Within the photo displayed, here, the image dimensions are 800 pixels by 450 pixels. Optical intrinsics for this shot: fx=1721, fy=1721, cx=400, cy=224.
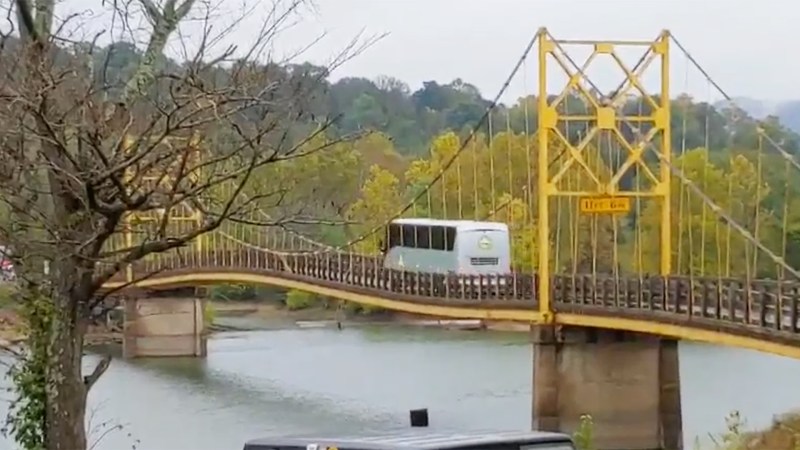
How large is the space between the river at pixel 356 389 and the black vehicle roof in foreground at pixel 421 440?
17379mm

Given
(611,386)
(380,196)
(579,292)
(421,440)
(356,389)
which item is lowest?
(356,389)

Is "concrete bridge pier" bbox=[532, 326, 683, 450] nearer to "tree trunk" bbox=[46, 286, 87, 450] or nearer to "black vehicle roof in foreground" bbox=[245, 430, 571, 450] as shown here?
"tree trunk" bbox=[46, 286, 87, 450]

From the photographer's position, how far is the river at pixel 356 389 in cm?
3509

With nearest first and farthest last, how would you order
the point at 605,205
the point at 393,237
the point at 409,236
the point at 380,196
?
the point at 605,205
the point at 409,236
the point at 393,237
the point at 380,196

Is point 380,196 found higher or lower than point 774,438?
higher

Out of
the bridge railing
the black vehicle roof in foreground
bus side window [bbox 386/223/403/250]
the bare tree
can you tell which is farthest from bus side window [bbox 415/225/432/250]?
the black vehicle roof in foreground

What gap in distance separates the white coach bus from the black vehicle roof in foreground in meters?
38.1

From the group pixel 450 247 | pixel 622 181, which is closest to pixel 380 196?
pixel 450 247

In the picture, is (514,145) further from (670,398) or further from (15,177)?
(15,177)

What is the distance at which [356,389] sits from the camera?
44.5 m

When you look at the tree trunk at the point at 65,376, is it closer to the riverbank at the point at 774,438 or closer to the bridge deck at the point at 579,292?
the bridge deck at the point at 579,292

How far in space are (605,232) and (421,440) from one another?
45.3 m

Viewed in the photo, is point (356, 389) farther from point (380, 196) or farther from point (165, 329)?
point (165, 329)

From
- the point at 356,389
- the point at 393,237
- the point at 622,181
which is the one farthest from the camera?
the point at 393,237
